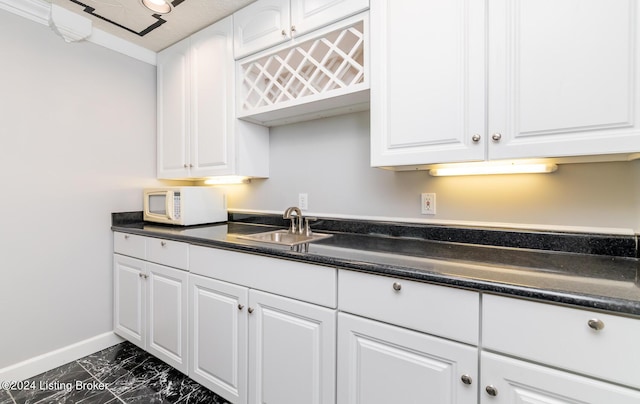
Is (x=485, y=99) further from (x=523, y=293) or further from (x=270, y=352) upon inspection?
(x=270, y=352)

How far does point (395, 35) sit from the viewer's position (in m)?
1.27

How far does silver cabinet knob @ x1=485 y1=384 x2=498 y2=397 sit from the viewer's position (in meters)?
0.84

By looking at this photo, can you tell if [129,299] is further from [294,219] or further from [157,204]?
[294,219]

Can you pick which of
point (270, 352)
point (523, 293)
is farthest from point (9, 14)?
point (523, 293)

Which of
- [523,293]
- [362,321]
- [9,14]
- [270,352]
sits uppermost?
[9,14]

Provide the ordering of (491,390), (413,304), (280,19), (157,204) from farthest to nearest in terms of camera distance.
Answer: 1. (157,204)
2. (280,19)
3. (413,304)
4. (491,390)

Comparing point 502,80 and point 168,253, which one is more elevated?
point 502,80

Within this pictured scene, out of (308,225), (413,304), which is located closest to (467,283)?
(413,304)

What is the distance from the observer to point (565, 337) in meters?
0.75

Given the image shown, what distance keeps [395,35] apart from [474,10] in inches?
12.1

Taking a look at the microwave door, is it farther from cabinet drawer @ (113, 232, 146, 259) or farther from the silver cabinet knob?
the silver cabinet knob

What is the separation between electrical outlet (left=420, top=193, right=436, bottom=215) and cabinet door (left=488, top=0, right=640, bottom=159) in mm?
455

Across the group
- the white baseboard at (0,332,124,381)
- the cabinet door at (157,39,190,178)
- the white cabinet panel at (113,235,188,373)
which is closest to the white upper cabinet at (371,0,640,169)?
the white cabinet panel at (113,235,188,373)

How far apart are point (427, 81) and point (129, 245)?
7.03 feet
